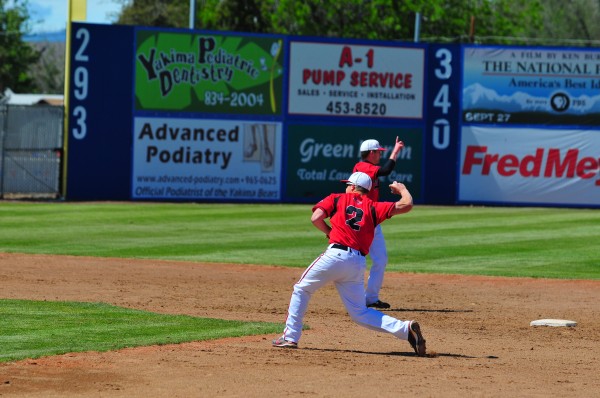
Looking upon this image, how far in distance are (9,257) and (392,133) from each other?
16.4m

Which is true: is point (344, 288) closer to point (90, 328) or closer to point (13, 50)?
point (90, 328)

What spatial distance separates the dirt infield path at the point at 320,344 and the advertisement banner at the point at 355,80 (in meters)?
14.5

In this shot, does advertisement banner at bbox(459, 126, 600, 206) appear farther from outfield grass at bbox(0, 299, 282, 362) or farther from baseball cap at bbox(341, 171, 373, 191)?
baseball cap at bbox(341, 171, 373, 191)

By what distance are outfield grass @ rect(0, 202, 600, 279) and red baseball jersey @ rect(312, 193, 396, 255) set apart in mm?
8168

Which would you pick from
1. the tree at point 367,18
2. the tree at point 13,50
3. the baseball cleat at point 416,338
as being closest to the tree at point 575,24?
the tree at point 367,18

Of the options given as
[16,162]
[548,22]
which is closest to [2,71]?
[548,22]

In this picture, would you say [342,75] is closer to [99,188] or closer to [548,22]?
[99,188]

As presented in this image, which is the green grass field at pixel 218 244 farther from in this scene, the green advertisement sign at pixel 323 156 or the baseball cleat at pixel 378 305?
the baseball cleat at pixel 378 305

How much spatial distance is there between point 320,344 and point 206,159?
20.9 meters

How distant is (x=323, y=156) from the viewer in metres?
32.4

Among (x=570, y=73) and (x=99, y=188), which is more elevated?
(x=570, y=73)

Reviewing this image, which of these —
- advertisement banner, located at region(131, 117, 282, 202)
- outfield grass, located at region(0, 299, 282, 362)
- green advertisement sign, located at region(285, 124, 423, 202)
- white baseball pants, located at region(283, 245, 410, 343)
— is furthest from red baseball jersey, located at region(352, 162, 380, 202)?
green advertisement sign, located at region(285, 124, 423, 202)

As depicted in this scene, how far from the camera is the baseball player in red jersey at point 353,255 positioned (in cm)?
1026

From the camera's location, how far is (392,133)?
32812mm
